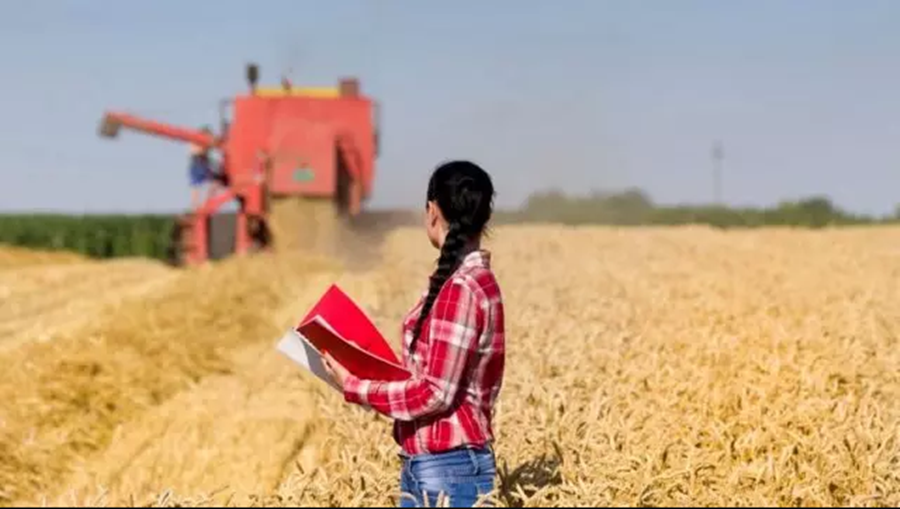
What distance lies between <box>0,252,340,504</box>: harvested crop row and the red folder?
4273mm

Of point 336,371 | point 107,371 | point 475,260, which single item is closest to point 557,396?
point 336,371

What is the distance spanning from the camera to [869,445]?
4.65 m

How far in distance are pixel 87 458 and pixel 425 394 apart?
5.52m

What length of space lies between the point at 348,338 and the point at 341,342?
1.2 inches

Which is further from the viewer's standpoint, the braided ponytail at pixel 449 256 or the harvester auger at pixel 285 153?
the harvester auger at pixel 285 153

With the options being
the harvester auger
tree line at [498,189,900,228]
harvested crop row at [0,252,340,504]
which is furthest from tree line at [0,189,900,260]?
harvested crop row at [0,252,340,504]

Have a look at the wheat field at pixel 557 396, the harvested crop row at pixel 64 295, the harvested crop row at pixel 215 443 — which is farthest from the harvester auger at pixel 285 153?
the harvested crop row at pixel 215 443

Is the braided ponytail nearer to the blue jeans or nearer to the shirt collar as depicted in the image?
the shirt collar

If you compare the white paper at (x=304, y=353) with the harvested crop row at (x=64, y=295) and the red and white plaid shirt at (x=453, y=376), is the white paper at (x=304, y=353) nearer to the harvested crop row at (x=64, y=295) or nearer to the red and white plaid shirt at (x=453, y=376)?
the red and white plaid shirt at (x=453, y=376)

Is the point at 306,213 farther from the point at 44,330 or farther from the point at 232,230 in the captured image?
the point at 44,330

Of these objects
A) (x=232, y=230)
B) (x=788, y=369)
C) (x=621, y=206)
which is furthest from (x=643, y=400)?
(x=621, y=206)

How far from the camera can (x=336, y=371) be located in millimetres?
4160

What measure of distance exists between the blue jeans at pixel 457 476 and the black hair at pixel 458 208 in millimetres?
437

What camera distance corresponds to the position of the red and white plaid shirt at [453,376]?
3.89 meters
